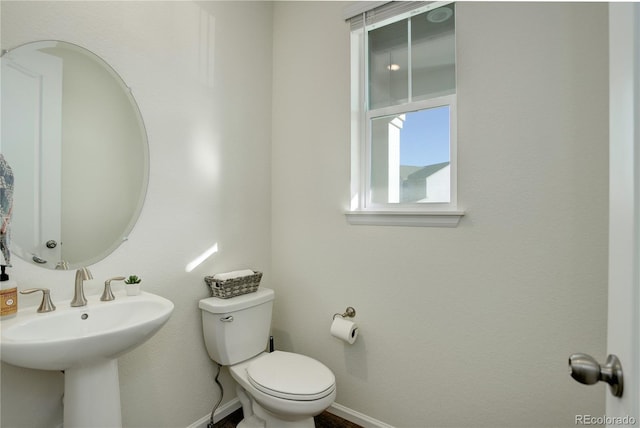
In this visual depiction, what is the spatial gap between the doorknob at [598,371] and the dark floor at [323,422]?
1.54m

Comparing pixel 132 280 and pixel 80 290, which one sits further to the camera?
pixel 132 280

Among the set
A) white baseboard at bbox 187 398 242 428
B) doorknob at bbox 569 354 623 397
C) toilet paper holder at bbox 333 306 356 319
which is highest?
doorknob at bbox 569 354 623 397

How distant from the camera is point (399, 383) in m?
1.67

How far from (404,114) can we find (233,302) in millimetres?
1367

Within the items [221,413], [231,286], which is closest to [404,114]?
[231,286]

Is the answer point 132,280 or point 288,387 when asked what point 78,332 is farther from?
point 288,387

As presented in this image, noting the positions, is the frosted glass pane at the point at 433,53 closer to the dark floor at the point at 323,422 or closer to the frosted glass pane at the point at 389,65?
the frosted glass pane at the point at 389,65

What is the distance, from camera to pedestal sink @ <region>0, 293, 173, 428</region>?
0.96 metres

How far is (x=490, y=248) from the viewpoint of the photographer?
1.42 m

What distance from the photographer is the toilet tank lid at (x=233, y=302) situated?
1.66 metres

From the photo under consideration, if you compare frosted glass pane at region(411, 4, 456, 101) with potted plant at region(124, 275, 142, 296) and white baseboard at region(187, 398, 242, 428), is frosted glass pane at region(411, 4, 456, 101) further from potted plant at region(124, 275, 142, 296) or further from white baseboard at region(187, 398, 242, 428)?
white baseboard at region(187, 398, 242, 428)

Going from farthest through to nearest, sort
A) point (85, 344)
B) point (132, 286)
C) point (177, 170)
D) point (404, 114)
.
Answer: point (404, 114), point (177, 170), point (132, 286), point (85, 344)

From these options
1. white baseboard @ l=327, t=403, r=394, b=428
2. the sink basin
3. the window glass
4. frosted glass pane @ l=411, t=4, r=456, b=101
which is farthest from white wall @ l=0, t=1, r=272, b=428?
frosted glass pane @ l=411, t=4, r=456, b=101

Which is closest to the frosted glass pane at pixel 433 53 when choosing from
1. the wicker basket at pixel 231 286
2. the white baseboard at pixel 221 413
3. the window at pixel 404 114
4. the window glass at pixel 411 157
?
the window at pixel 404 114
